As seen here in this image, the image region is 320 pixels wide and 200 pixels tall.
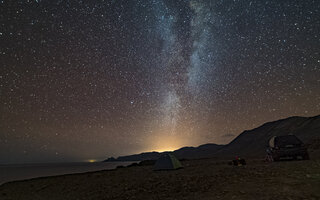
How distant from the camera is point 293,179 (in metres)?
7.51

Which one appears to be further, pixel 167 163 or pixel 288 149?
pixel 167 163

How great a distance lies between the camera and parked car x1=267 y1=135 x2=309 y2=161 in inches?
596

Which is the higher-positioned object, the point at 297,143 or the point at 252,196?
the point at 297,143

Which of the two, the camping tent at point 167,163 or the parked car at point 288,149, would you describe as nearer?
the parked car at point 288,149

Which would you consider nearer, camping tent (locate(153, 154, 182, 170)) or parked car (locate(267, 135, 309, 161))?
parked car (locate(267, 135, 309, 161))

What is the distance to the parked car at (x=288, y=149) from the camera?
1513cm

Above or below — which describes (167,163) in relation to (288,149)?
below

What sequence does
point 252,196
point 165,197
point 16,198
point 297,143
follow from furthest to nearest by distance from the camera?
1. point 297,143
2. point 16,198
3. point 165,197
4. point 252,196

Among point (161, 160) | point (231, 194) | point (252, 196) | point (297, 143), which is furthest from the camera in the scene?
point (161, 160)

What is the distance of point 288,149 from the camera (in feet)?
50.0

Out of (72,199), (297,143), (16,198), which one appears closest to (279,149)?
(297,143)

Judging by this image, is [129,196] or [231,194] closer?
[231,194]

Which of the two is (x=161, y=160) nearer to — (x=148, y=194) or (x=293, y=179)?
(x=148, y=194)

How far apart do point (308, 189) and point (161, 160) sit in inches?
485
